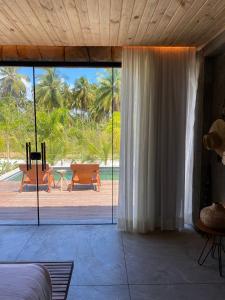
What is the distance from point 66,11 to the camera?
7.79ft

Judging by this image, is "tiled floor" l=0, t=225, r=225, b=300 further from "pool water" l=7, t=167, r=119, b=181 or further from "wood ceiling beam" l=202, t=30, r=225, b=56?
"wood ceiling beam" l=202, t=30, r=225, b=56

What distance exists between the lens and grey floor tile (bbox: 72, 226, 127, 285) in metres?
Answer: 2.56

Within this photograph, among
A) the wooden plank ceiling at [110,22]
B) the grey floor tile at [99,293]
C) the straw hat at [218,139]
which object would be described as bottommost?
the grey floor tile at [99,293]

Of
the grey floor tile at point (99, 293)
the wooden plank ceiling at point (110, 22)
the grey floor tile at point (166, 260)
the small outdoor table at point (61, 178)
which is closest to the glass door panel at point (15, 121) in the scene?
the small outdoor table at point (61, 178)

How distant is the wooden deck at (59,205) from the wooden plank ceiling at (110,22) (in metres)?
2.42

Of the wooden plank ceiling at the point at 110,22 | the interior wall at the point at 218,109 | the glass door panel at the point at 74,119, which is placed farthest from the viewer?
the glass door panel at the point at 74,119

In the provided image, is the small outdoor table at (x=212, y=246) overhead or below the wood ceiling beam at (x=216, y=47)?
below

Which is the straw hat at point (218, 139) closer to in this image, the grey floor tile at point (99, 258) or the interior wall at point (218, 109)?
the interior wall at point (218, 109)

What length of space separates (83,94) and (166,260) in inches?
105

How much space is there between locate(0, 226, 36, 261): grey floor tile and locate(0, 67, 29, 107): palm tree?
182 cm

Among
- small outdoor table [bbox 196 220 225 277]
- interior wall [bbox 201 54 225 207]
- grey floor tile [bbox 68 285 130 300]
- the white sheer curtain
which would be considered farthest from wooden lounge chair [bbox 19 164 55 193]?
small outdoor table [bbox 196 220 225 277]

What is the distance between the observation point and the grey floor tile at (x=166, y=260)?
257 centimetres

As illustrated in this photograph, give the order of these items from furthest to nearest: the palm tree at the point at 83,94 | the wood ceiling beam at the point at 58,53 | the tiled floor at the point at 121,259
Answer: the palm tree at the point at 83,94 < the wood ceiling beam at the point at 58,53 < the tiled floor at the point at 121,259

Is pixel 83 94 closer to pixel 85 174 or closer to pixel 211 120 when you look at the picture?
pixel 85 174
